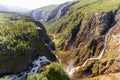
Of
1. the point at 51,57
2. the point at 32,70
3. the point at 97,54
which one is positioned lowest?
the point at 32,70

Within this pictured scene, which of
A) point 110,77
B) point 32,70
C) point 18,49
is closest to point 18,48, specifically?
point 18,49

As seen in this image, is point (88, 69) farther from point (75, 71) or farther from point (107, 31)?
point (107, 31)

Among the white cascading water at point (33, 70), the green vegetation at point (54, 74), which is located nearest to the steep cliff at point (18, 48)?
the white cascading water at point (33, 70)

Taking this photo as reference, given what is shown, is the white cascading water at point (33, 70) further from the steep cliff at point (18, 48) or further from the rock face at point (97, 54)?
the rock face at point (97, 54)

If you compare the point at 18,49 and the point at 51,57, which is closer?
the point at 18,49

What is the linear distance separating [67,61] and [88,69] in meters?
29.9

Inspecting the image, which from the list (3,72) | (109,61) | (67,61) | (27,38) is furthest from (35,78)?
(67,61)

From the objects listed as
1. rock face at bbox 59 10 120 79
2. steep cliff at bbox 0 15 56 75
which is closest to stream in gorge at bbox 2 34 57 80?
steep cliff at bbox 0 15 56 75

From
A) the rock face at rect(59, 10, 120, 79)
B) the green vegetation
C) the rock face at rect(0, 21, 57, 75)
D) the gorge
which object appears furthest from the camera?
the rock face at rect(59, 10, 120, 79)

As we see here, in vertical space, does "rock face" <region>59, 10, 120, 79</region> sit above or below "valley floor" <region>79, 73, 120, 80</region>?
above

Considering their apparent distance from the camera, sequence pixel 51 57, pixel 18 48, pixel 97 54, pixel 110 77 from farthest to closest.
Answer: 1. pixel 97 54
2. pixel 51 57
3. pixel 110 77
4. pixel 18 48

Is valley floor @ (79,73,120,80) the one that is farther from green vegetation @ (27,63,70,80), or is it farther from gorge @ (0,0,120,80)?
green vegetation @ (27,63,70,80)

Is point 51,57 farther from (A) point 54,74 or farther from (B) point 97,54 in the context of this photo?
(A) point 54,74

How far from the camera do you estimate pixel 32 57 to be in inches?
Result: 5394
